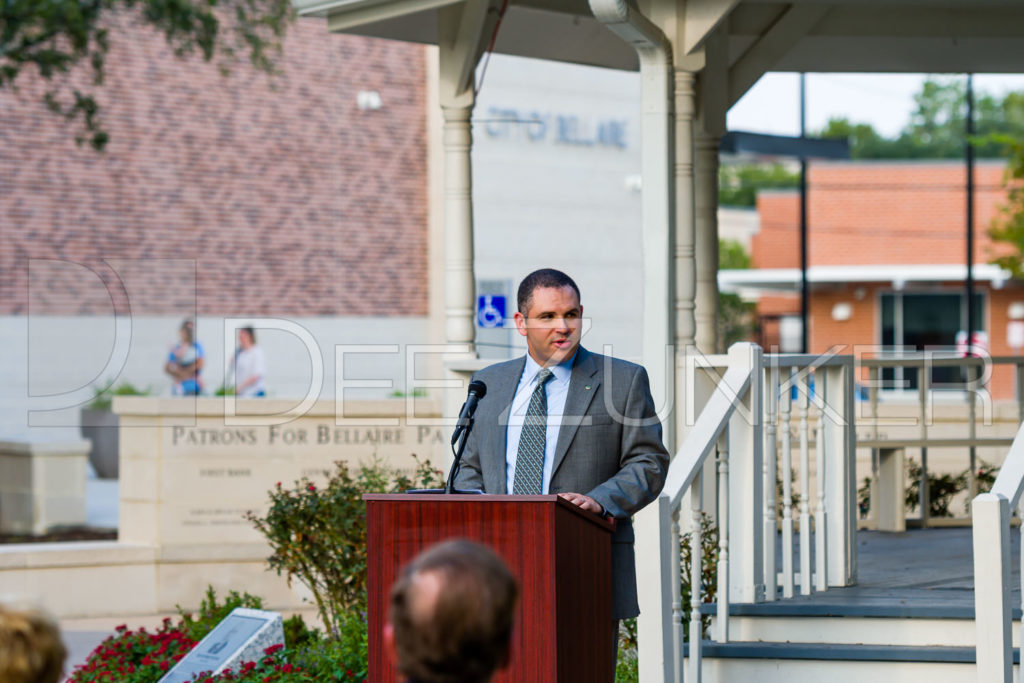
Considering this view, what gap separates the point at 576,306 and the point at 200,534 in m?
8.44

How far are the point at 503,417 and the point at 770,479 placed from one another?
2.38 m

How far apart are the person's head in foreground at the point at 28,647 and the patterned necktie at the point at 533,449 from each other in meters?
2.02

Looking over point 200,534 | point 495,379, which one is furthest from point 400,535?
point 200,534

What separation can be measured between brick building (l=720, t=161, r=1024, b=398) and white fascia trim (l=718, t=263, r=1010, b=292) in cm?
3

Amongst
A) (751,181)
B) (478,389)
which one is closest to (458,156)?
(478,389)

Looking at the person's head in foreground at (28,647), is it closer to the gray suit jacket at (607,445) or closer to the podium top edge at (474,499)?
the podium top edge at (474,499)

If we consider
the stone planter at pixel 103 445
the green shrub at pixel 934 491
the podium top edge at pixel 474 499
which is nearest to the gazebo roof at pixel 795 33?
the green shrub at pixel 934 491

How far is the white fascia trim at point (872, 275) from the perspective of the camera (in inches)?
1330

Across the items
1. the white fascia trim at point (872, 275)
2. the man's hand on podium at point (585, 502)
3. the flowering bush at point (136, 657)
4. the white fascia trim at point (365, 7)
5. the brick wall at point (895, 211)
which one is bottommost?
the flowering bush at point (136, 657)

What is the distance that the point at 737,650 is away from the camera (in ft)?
19.5

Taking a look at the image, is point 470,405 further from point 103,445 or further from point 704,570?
point 103,445

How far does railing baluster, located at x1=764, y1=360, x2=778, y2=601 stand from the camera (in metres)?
6.39

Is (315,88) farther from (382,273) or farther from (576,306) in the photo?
(576,306)

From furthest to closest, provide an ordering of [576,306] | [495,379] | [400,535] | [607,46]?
[607,46], [495,379], [576,306], [400,535]
